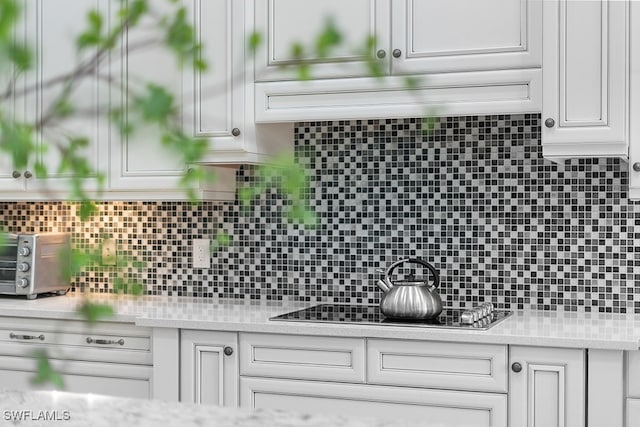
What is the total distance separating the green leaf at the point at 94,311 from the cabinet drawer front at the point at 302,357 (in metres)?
2.34

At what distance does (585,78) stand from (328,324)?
114 cm

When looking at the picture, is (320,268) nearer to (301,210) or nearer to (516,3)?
(516,3)

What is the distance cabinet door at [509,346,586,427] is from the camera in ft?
8.13

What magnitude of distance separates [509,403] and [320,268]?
107cm

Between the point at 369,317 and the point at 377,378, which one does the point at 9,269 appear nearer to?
the point at 369,317

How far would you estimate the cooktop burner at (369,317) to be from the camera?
270 centimetres

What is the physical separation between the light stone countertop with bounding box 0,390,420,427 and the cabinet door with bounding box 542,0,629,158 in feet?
5.81

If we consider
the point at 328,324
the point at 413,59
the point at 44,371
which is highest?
the point at 413,59

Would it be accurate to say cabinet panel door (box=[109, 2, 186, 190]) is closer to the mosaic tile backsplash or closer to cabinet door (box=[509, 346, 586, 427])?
the mosaic tile backsplash

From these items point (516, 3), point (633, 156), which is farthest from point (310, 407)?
point (516, 3)

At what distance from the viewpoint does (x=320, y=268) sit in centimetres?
337

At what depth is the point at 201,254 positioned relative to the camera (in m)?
3.52
